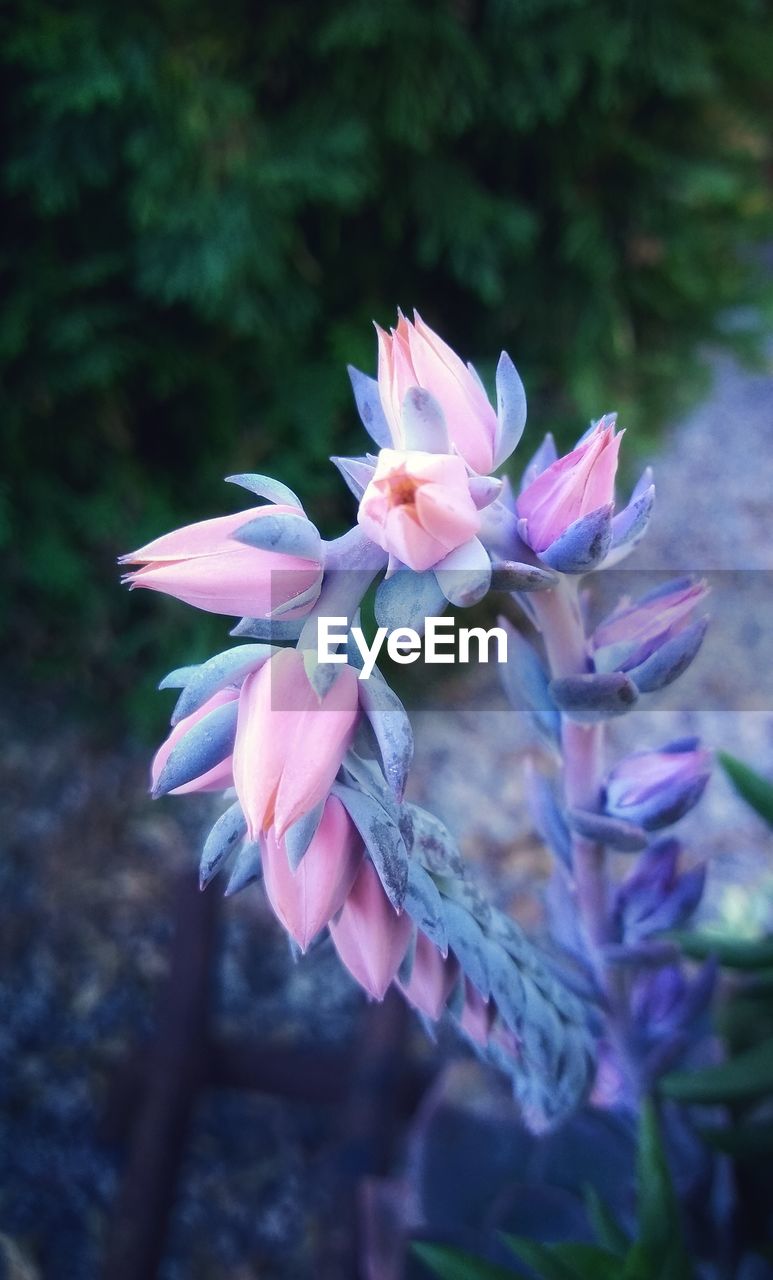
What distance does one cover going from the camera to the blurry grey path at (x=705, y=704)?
1.51 meters

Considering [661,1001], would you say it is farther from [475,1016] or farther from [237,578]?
[237,578]

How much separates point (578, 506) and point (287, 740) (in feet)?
0.40

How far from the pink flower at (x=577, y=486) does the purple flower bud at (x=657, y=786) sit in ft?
0.51

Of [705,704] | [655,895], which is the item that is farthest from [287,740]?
[705,704]

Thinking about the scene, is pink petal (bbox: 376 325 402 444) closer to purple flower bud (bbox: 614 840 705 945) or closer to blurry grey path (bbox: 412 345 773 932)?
Result: purple flower bud (bbox: 614 840 705 945)

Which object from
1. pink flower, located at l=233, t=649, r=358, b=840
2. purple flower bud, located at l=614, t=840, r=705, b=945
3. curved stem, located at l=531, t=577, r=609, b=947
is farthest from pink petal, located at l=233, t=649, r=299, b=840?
purple flower bud, located at l=614, t=840, r=705, b=945

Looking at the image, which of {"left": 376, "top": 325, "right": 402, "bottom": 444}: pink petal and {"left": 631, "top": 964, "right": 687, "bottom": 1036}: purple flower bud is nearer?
{"left": 376, "top": 325, "right": 402, "bottom": 444}: pink petal

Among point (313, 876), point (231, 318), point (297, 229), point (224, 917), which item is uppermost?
point (297, 229)

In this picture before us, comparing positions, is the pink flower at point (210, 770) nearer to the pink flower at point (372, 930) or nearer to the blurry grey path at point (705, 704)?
the pink flower at point (372, 930)

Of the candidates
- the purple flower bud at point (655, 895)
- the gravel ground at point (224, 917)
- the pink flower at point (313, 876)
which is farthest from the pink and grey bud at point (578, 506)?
the gravel ground at point (224, 917)

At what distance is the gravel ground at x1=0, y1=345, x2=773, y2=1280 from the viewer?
114 cm

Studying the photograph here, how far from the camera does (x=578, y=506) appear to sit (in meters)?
0.32

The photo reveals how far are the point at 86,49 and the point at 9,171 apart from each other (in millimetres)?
173

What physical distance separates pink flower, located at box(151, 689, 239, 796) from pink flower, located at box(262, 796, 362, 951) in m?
0.03
